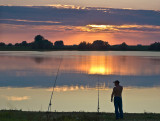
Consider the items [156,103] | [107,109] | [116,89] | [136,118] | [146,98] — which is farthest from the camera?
[146,98]

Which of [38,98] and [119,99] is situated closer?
[119,99]

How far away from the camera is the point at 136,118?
1400 cm

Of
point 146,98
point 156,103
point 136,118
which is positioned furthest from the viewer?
point 146,98

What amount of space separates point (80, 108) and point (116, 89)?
274 inches

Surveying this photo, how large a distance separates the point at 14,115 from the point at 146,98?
1214cm

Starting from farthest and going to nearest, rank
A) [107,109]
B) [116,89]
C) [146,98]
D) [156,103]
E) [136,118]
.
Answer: [146,98] → [156,103] → [107,109] → [136,118] → [116,89]

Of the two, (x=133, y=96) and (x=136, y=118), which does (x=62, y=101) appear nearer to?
(x=133, y=96)

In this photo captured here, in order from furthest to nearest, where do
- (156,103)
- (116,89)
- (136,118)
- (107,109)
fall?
1. (156,103)
2. (107,109)
3. (136,118)
4. (116,89)

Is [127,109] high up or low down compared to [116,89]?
down

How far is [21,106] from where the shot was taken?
19938 mm

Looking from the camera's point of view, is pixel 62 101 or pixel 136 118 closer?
pixel 136 118

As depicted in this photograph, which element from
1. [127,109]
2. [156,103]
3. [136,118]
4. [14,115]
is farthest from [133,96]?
[14,115]

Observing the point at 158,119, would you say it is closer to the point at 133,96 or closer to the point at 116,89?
the point at 116,89

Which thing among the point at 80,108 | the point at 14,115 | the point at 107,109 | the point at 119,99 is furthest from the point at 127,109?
the point at 14,115
